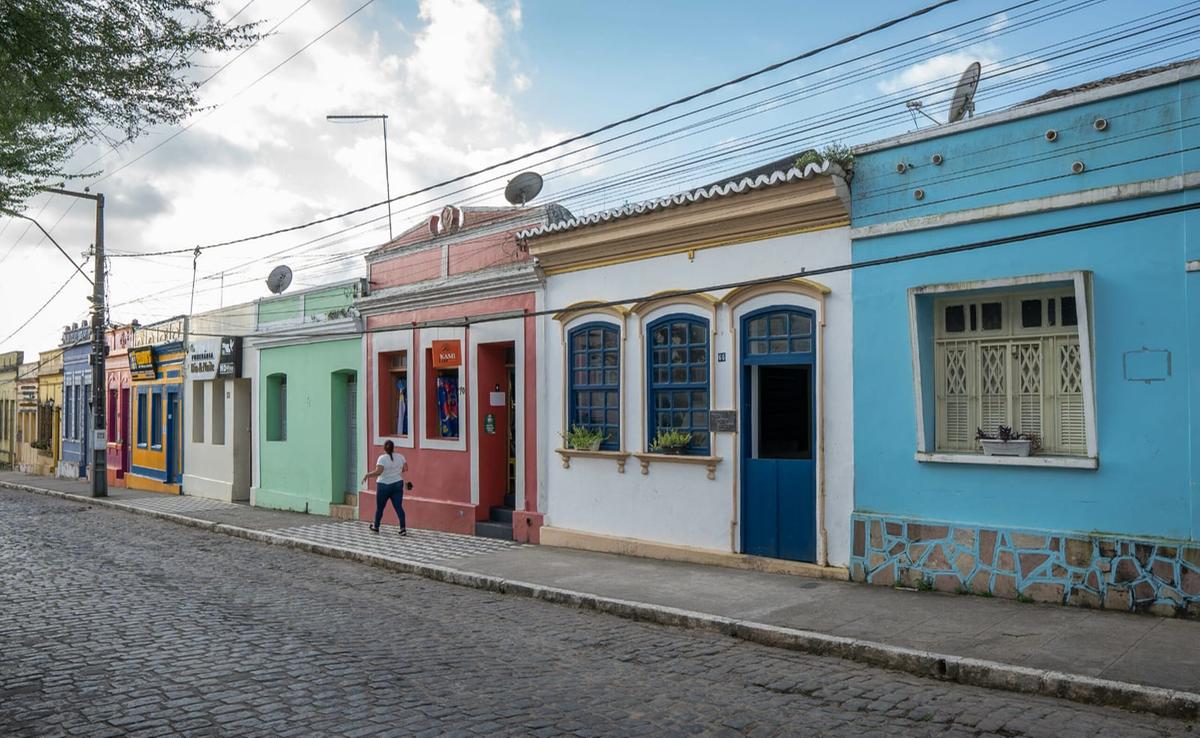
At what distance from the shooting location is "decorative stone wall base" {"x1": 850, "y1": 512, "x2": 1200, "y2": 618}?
7.57 meters

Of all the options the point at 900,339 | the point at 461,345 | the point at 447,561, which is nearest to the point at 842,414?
the point at 900,339

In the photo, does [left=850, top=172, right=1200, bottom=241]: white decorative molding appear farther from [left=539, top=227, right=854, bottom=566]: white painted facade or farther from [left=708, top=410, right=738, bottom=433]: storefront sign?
[left=708, top=410, right=738, bottom=433]: storefront sign

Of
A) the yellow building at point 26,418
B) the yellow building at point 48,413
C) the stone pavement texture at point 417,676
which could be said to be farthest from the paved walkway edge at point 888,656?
the yellow building at point 26,418

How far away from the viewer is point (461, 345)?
15.0 meters

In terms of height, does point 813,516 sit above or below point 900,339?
below

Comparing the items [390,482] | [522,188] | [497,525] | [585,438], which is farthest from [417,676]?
[522,188]

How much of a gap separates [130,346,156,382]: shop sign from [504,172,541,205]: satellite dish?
16.9 m

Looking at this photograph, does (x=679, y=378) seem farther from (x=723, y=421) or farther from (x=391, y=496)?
(x=391, y=496)

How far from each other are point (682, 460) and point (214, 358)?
15.3 meters

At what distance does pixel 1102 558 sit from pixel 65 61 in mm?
9745

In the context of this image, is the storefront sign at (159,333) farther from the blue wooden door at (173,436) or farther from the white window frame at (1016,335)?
the white window frame at (1016,335)

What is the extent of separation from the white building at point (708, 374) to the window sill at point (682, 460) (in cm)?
2

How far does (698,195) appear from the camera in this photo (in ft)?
35.8

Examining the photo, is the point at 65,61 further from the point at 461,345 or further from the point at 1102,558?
the point at 1102,558
